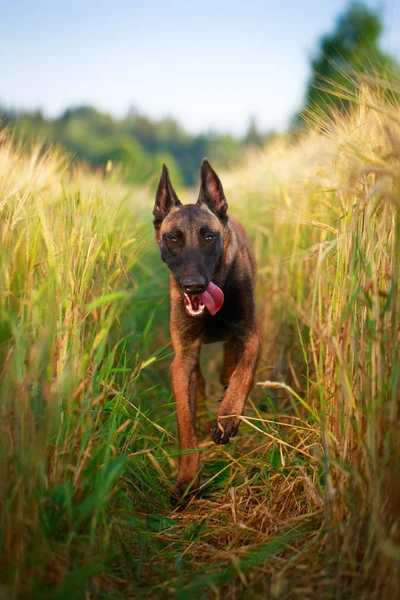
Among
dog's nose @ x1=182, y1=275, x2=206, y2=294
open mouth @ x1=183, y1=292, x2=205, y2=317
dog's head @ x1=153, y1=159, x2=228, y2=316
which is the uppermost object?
dog's head @ x1=153, y1=159, x2=228, y2=316

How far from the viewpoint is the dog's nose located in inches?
137

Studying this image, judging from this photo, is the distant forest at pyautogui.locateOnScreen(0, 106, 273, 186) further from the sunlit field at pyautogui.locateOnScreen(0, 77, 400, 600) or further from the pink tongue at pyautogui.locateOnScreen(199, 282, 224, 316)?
the sunlit field at pyautogui.locateOnScreen(0, 77, 400, 600)

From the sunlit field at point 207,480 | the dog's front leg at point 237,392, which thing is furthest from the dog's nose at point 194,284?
the dog's front leg at point 237,392

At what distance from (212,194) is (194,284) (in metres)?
1.05

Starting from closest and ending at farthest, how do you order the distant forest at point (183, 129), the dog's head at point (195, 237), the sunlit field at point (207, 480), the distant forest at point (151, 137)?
the sunlit field at point (207, 480), the distant forest at point (183, 129), the dog's head at point (195, 237), the distant forest at point (151, 137)

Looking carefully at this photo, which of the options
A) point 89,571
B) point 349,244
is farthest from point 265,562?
point 349,244

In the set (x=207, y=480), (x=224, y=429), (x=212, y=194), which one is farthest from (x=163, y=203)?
(x=207, y=480)

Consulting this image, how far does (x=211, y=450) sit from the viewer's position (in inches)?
152

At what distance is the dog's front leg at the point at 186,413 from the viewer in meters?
3.31

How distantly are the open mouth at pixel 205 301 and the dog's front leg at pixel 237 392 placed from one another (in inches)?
13.5

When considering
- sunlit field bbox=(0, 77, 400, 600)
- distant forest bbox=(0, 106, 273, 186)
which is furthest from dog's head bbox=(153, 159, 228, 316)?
distant forest bbox=(0, 106, 273, 186)

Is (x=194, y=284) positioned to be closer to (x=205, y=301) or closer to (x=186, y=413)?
(x=205, y=301)

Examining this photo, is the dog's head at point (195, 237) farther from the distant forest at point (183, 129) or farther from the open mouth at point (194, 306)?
the distant forest at point (183, 129)

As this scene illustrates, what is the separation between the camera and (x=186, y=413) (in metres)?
3.55
